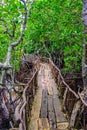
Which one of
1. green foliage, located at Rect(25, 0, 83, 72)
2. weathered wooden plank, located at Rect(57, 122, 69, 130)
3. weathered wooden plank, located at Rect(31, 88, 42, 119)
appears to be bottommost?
weathered wooden plank, located at Rect(31, 88, 42, 119)

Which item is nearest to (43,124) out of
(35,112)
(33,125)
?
(33,125)

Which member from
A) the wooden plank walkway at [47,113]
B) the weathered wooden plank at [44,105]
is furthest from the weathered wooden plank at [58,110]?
the weathered wooden plank at [44,105]

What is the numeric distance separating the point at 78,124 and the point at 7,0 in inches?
143

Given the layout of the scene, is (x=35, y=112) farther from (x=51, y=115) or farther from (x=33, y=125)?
(x=33, y=125)

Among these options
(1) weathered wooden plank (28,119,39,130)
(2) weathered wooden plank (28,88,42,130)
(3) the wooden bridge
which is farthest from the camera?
(2) weathered wooden plank (28,88,42,130)

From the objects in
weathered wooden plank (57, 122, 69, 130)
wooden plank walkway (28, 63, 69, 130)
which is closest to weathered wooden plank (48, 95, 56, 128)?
wooden plank walkway (28, 63, 69, 130)

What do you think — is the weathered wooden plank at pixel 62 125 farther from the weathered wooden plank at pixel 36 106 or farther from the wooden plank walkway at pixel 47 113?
the weathered wooden plank at pixel 36 106

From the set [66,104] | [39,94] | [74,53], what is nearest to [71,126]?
[66,104]

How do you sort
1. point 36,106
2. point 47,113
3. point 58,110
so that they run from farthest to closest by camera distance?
point 36,106
point 58,110
point 47,113


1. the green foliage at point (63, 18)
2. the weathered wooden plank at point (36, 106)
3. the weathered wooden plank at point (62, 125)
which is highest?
the green foliage at point (63, 18)

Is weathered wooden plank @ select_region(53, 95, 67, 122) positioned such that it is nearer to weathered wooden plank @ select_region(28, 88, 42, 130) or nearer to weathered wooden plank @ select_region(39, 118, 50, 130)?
weathered wooden plank @ select_region(39, 118, 50, 130)

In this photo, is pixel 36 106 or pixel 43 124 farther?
pixel 36 106

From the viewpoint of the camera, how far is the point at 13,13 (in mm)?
7215

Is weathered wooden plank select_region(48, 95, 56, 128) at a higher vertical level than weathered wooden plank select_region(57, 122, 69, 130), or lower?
lower
